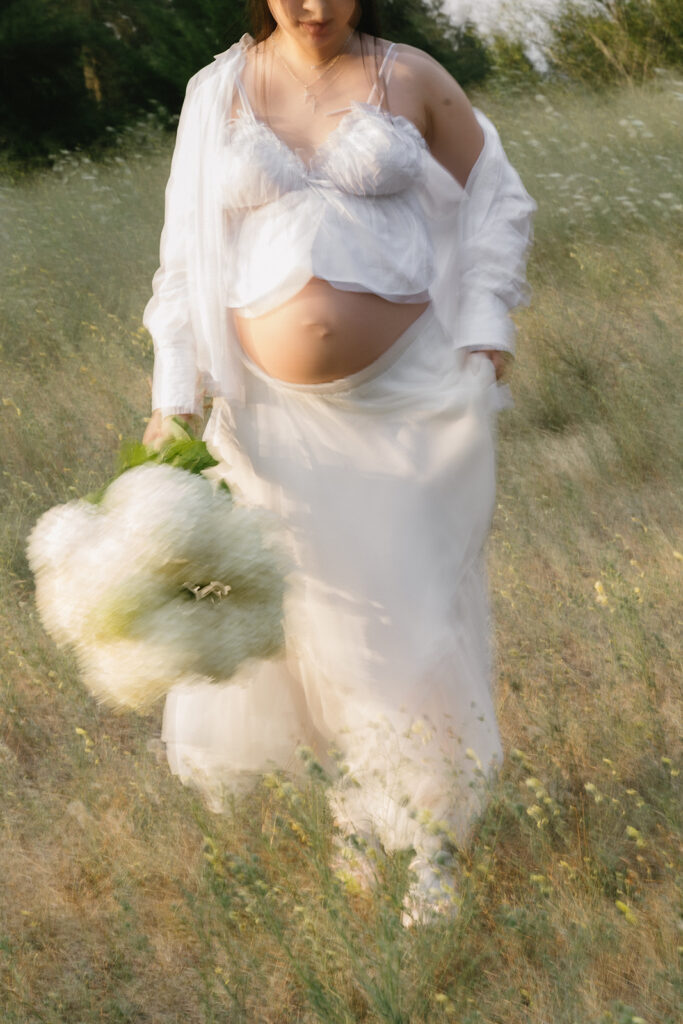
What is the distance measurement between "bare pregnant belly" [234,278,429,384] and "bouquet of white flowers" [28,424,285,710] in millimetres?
451

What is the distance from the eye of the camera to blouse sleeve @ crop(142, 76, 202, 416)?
91.8 inches

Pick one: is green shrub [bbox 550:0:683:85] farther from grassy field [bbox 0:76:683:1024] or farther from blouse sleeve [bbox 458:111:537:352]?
blouse sleeve [bbox 458:111:537:352]

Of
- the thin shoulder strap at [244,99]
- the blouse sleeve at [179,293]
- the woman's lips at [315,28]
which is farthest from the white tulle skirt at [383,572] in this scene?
the woman's lips at [315,28]

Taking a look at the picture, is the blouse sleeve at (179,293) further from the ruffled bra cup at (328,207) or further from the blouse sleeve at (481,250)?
the blouse sleeve at (481,250)

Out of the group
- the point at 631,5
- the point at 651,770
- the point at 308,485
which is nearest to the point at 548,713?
the point at 651,770

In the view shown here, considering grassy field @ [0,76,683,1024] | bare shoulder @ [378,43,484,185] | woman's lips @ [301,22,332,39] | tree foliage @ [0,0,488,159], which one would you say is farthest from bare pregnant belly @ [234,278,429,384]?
tree foliage @ [0,0,488,159]

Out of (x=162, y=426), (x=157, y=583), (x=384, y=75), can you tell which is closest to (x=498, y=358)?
(x=384, y=75)

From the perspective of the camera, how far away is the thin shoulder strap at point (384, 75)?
2.29 meters

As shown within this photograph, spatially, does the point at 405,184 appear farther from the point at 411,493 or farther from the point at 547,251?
→ the point at 547,251

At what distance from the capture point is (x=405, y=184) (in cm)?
227

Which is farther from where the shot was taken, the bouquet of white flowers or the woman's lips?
the woman's lips

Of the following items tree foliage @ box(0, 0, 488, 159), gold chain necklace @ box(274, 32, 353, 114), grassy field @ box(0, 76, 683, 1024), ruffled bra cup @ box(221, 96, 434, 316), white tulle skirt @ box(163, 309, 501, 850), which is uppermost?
gold chain necklace @ box(274, 32, 353, 114)

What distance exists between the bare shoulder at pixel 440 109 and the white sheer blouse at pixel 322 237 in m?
0.04

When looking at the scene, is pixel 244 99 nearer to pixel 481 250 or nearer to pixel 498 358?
pixel 481 250
